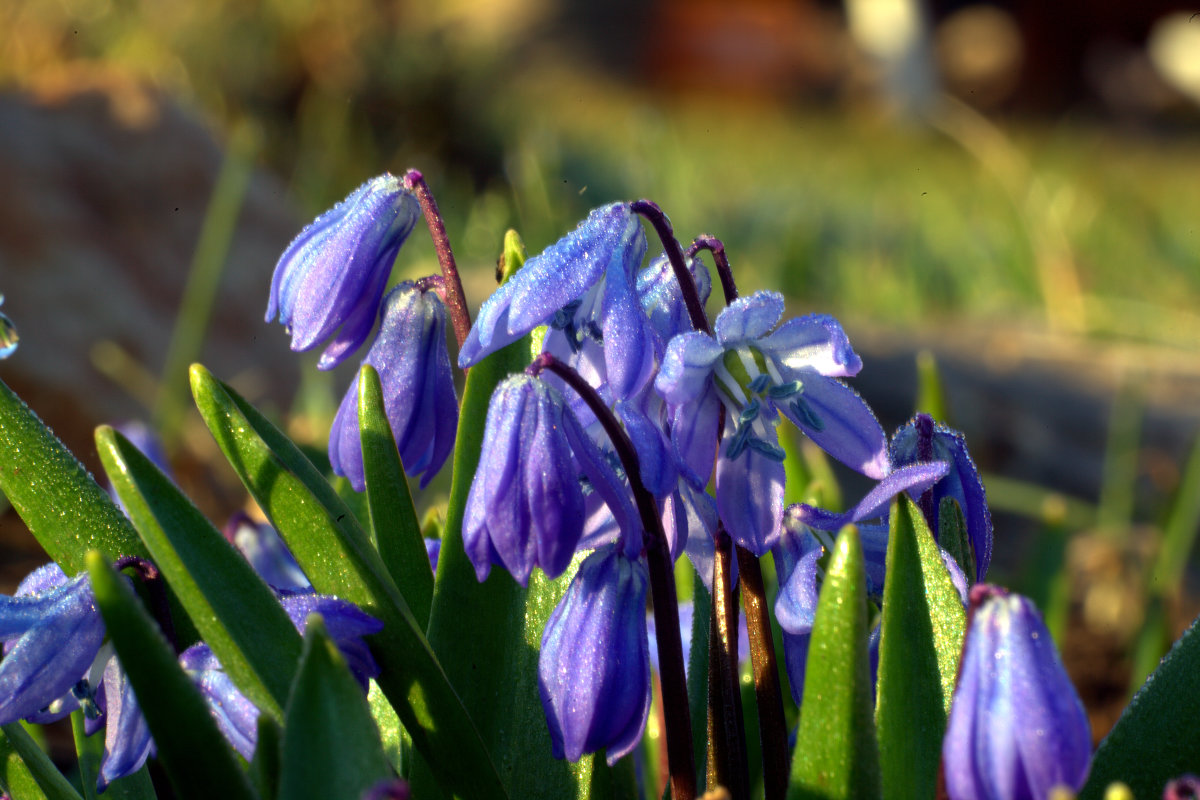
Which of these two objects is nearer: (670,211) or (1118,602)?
(1118,602)

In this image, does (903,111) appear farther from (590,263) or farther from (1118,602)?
(590,263)

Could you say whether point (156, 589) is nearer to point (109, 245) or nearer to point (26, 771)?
point (26, 771)

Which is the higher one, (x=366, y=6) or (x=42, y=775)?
(x=366, y=6)

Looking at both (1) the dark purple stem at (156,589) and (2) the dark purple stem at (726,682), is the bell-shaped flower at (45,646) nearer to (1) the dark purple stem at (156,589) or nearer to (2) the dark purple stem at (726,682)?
(1) the dark purple stem at (156,589)

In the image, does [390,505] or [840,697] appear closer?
[840,697]

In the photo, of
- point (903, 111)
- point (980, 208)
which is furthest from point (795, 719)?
point (903, 111)

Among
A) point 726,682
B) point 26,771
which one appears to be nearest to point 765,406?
point 726,682
